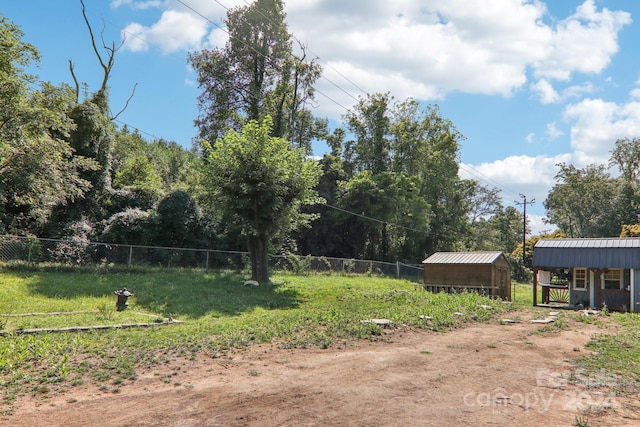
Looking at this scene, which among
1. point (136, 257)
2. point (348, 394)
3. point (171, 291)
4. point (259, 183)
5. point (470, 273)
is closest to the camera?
point (348, 394)

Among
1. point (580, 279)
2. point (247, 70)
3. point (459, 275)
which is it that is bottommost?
point (459, 275)

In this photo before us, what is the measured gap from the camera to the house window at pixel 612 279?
825 inches

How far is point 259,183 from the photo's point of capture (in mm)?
19453

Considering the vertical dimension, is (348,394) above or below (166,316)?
above

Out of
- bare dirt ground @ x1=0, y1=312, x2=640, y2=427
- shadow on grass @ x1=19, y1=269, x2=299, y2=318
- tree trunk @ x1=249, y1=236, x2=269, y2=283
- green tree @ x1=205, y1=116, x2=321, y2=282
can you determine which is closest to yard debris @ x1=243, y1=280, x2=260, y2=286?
Answer: shadow on grass @ x1=19, y1=269, x2=299, y2=318

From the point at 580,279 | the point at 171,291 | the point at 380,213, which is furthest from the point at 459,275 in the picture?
the point at 171,291

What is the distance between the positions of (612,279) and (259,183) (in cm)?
1690

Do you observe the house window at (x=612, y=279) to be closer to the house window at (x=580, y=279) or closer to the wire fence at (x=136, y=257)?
the house window at (x=580, y=279)

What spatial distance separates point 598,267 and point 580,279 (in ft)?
6.55

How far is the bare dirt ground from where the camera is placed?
523 centimetres

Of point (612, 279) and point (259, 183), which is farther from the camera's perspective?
point (612, 279)

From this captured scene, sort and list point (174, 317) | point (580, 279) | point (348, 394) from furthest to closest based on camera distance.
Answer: point (580, 279), point (174, 317), point (348, 394)

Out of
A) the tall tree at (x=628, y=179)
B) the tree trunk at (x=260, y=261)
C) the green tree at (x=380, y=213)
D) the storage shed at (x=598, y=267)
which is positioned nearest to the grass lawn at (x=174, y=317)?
the tree trunk at (x=260, y=261)

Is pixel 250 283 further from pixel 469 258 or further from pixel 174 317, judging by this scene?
pixel 469 258
